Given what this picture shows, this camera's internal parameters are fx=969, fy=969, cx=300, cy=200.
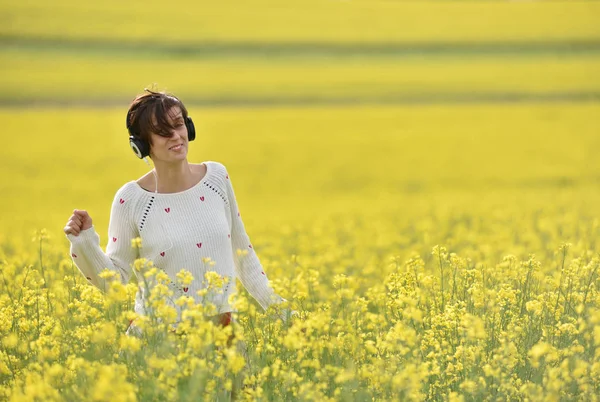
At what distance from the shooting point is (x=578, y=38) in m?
40.7

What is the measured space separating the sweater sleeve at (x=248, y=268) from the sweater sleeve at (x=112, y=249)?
0.51m

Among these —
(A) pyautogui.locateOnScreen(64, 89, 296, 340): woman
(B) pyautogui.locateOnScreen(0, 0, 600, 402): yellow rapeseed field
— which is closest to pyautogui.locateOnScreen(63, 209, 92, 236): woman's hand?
(A) pyautogui.locateOnScreen(64, 89, 296, 340): woman

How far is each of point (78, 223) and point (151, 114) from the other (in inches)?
23.8

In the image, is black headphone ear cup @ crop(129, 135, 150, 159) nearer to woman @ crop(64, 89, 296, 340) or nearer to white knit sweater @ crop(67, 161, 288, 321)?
woman @ crop(64, 89, 296, 340)

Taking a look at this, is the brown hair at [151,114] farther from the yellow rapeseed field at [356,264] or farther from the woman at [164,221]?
the yellow rapeseed field at [356,264]

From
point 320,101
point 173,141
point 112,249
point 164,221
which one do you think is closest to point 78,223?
point 112,249

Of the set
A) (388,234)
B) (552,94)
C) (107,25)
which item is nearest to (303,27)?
(107,25)

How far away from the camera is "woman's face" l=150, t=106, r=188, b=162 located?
4508 millimetres

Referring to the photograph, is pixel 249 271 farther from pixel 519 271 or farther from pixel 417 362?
pixel 519 271

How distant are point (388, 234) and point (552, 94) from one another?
72.3 ft

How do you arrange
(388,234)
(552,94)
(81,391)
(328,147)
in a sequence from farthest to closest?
(552,94) < (328,147) < (388,234) < (81,391)

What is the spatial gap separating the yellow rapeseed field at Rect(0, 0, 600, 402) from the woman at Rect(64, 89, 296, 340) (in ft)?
0.36

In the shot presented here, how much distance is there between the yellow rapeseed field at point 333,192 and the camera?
4.04 metres

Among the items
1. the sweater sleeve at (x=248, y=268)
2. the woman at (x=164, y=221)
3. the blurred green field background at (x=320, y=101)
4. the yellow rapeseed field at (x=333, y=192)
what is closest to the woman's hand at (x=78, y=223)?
the woman at (x=164, y=221)
